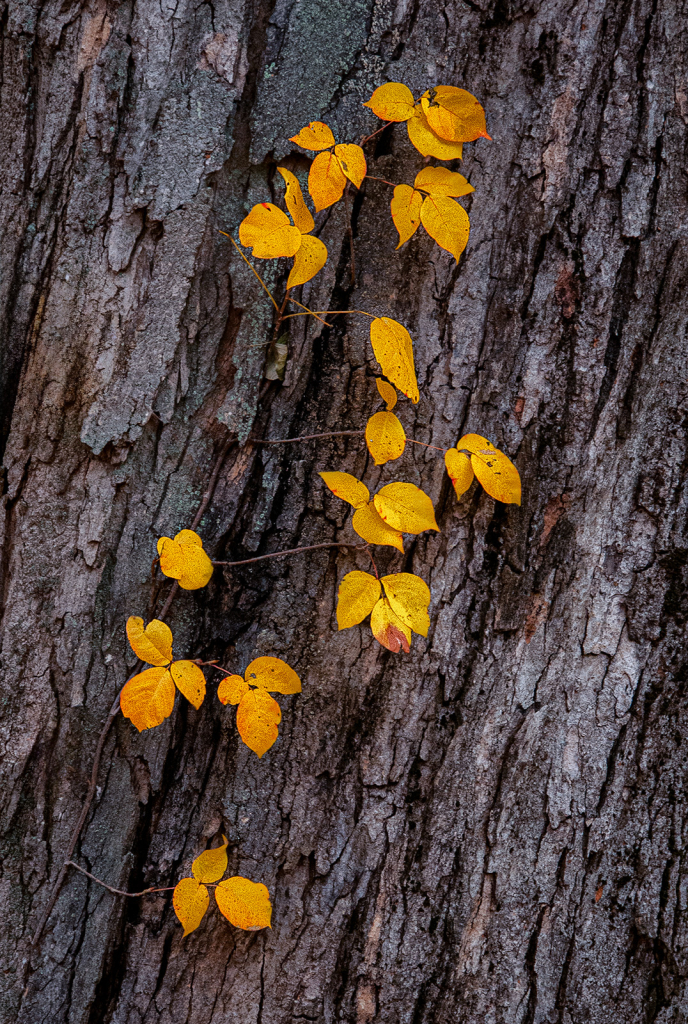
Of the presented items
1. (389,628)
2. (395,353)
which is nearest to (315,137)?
(395,353)

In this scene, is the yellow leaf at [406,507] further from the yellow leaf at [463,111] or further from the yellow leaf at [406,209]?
the yellow leaf at [463,111]

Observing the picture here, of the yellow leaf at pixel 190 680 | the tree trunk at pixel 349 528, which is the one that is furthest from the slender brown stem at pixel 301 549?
the yellow leaf at pixel 190 680

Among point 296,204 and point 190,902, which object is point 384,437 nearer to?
point 296,204

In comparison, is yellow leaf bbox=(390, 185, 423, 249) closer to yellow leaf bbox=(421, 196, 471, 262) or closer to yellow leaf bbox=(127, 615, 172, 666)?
yellow leaf bbox=(421, 196, 471, 262)

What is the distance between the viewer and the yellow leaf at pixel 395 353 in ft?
3.88

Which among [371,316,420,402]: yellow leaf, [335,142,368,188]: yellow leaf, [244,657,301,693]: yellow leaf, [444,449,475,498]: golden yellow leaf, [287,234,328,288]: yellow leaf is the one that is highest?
[335,142,368,188]: yellow leaf

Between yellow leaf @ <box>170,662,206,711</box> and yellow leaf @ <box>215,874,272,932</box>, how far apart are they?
39cm

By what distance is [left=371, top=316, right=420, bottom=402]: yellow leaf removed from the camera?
3.88 feet

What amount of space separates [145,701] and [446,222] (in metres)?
1.11

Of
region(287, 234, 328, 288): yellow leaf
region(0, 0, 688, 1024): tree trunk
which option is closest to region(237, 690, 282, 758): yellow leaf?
region(0, 0, 688, 1024): tree trunk

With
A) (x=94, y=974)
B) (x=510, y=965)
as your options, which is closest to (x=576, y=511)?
(x=510, y=965)

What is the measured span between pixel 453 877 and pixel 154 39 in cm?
184

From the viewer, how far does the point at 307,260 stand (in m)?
1.19

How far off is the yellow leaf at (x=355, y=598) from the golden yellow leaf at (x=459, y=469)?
0.84 ft
